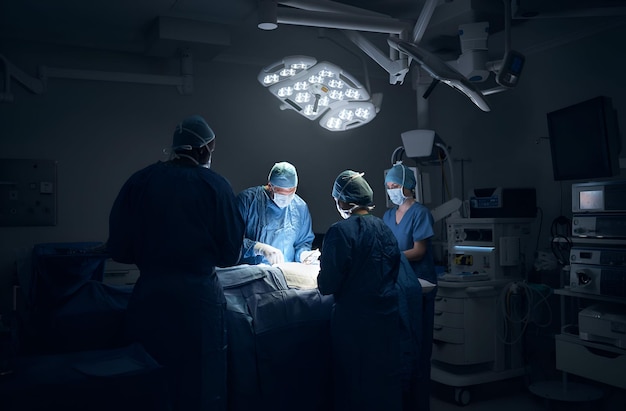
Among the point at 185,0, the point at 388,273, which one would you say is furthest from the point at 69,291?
the point at 185,0

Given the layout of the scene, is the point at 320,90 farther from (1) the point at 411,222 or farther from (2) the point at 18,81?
(2) the point at 18,81

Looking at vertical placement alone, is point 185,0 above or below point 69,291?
above

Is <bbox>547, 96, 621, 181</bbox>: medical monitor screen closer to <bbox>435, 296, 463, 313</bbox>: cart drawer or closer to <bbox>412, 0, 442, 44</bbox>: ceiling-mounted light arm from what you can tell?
<bbox>435, 296, 463, 313</bbox>: cart drawer

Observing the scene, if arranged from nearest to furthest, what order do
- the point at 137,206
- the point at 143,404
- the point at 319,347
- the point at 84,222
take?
1. the point at 143,404
2. the point at 137,206
3. the point at 319,347
4. the point at 84,222

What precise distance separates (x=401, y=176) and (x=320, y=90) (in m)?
0.97

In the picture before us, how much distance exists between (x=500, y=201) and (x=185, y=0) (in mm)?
2333

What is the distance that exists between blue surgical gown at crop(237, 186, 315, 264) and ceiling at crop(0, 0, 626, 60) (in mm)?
1091

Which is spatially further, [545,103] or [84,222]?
[545,103]

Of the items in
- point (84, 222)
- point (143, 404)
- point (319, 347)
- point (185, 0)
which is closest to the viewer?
point (143, 404)

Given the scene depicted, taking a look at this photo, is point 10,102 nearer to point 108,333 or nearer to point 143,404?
point 108,333

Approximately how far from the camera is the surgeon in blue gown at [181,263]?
1938 millimetres

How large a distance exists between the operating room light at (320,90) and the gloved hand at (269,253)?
2.41 feet

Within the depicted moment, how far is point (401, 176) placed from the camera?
3422 millimetres

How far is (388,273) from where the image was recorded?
245 centimetres
